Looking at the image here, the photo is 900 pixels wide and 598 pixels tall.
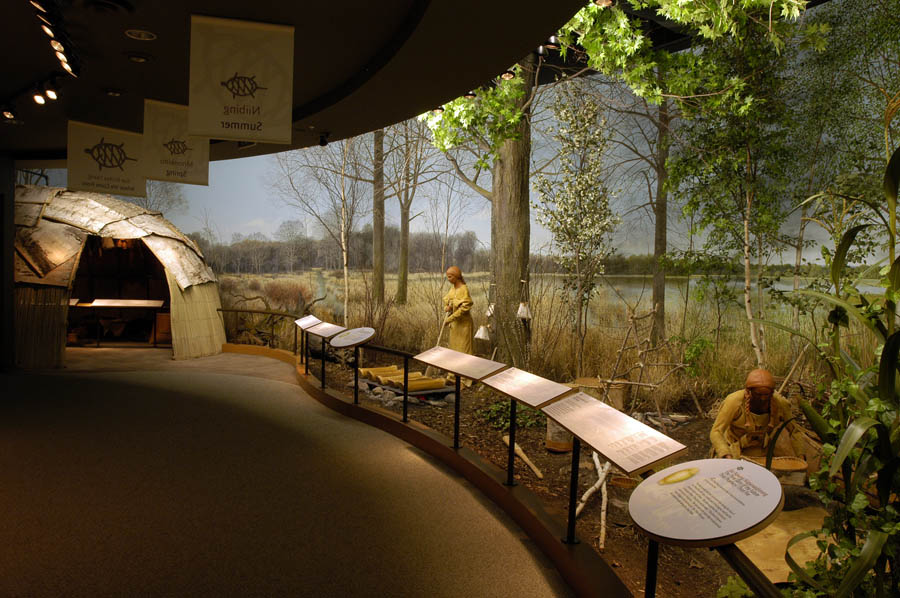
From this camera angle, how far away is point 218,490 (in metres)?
3.88

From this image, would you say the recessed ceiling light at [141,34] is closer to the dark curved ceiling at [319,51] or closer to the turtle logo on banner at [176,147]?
the dark curved ceiling at [319,51]

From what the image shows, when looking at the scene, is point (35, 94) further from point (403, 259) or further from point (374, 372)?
point (403, 259)

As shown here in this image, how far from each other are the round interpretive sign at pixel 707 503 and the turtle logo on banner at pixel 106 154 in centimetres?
659

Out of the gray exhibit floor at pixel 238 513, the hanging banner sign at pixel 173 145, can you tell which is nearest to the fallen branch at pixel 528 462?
the gray exhibit floor at pixel 238 513

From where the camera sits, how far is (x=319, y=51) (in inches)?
176

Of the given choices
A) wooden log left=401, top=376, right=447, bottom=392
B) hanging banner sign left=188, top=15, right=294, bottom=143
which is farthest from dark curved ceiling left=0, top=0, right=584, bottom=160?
wooden log left=401, top=376, right=447, bottom=392

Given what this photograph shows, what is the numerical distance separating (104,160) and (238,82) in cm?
356

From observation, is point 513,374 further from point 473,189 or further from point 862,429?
point 473,189

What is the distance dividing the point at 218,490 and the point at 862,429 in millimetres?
3743

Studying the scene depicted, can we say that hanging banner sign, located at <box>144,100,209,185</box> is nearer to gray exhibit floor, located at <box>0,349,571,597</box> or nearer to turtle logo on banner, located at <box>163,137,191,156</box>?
turtle logo on banner, located at <box>163,137,191,156</box>

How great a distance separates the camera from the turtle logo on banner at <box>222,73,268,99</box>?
369 cm

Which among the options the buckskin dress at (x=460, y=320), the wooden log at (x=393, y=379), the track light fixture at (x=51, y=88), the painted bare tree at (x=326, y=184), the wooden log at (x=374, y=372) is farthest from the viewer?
the painted bare tree at (x=326, y=184)

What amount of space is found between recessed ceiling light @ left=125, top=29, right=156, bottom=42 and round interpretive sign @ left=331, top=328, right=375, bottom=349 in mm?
2946

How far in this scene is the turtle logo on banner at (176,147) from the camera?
5.25 metres
